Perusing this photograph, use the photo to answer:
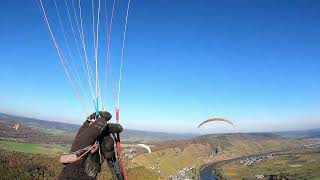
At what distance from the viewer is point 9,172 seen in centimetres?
13888

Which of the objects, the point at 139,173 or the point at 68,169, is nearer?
the point at 68,169

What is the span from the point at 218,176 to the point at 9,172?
97.1 meters

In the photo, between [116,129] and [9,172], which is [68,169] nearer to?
[116,129]

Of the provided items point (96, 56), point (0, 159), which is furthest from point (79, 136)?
point (0, 159)

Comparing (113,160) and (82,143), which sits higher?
(82,143)

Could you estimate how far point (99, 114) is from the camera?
17.6ft

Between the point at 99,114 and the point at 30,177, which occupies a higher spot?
the point at 99,114

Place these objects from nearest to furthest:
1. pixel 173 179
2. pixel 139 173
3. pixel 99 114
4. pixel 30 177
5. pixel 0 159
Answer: pixel 99 114 < pixel 30 177 < pixel 139 173 < pixel 0 159 < pixel 173 179

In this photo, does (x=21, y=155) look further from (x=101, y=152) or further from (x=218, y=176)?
(x=101, y=152)

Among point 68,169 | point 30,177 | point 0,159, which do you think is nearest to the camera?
point 68,169

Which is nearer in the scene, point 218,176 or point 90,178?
point 90,178

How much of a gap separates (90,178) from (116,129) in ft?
2.65

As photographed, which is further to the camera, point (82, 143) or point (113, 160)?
point (113, 160)

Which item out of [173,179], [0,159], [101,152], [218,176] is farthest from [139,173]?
[101,152]
